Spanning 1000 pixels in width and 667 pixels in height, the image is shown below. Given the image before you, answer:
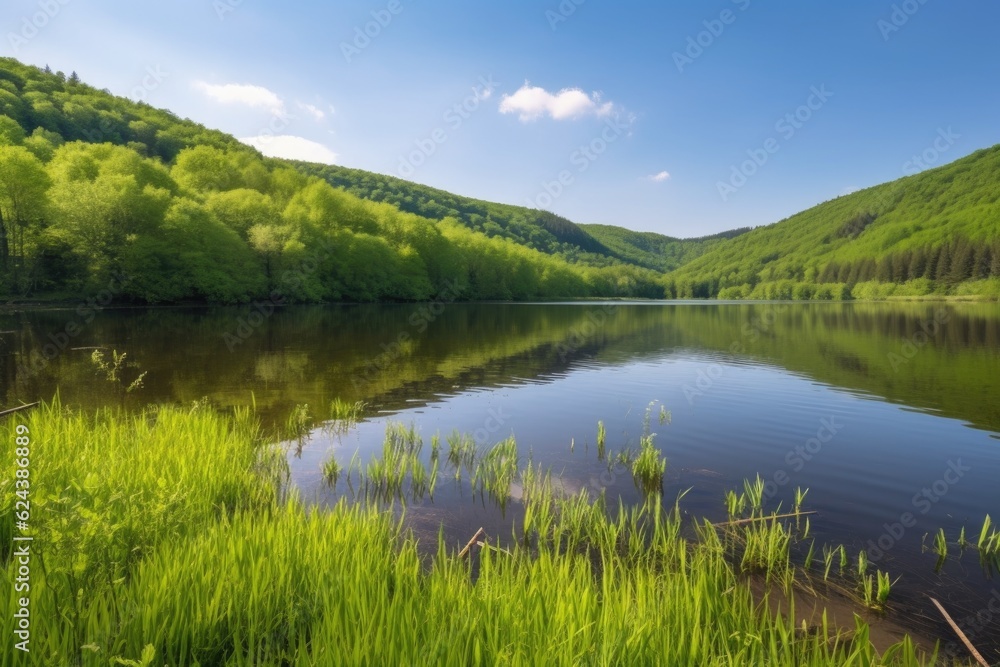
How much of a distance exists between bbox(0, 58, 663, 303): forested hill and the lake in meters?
27.5

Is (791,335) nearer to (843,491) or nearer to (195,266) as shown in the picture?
(843,491)

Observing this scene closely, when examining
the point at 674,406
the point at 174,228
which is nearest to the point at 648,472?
the point at 674,406

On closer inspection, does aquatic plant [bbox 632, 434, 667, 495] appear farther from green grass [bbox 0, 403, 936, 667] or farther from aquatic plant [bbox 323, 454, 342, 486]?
aquatic plant [bbox 323, 454, 342, 486]

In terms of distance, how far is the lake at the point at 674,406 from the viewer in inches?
409

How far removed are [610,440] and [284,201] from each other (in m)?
116

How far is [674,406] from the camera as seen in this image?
2119 centimetres

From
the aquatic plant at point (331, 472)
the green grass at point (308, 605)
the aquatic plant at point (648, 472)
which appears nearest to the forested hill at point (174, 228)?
the aquatic plant at point (331, 472)

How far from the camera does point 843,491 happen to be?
12.1m

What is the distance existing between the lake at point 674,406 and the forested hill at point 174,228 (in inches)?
1082

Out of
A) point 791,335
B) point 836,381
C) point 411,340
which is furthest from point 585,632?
point 791,335

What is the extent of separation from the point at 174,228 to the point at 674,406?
7449cm

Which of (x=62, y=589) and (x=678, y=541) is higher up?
(x=62, y=589)

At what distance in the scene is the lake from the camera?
10383 millimetres

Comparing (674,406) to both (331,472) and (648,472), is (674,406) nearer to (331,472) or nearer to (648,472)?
(648,472)
